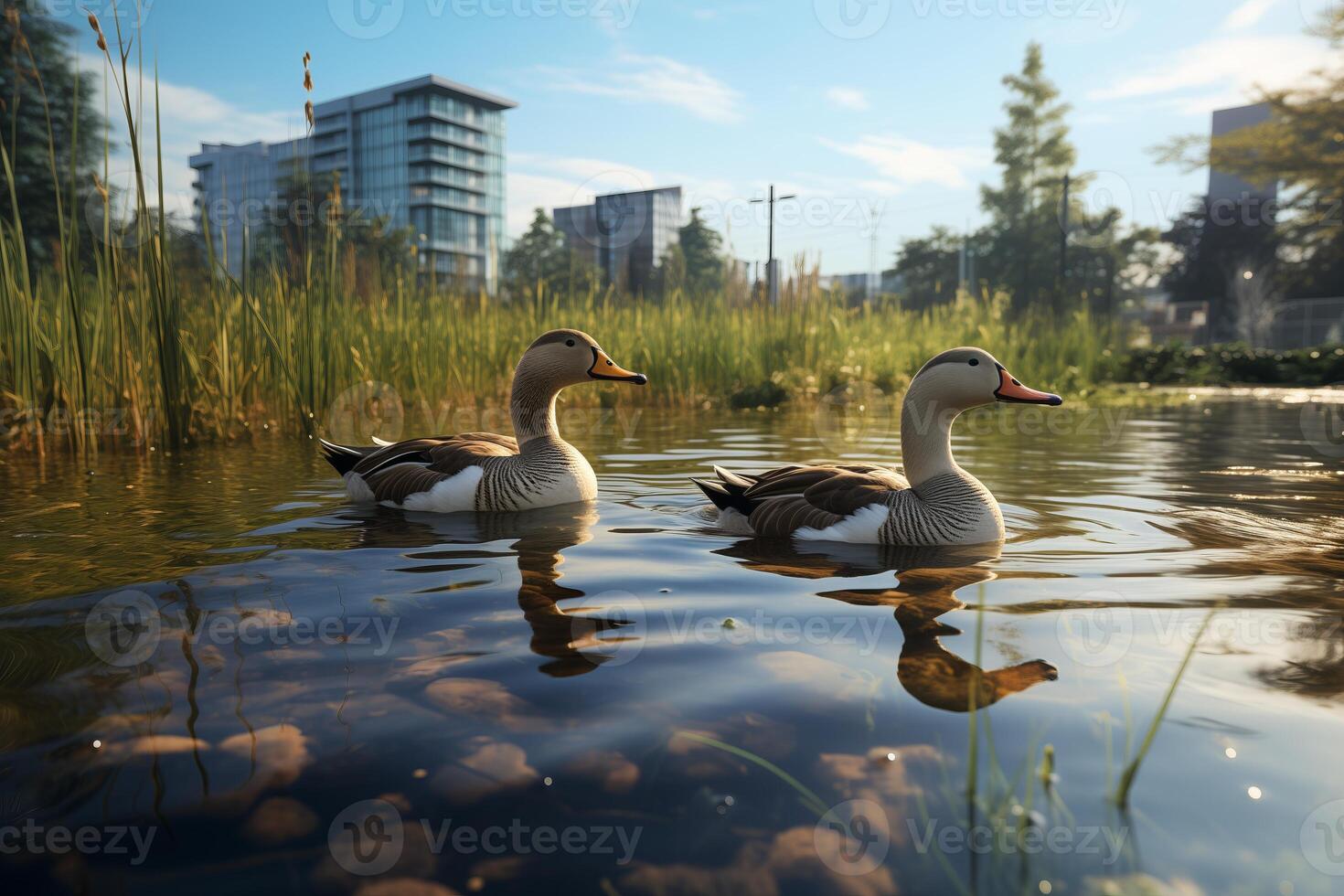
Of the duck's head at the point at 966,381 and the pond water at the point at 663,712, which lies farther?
the duck's head at the point at 966,381

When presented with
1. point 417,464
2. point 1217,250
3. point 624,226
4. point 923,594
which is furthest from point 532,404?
point 624,226

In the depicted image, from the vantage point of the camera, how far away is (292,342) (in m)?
8.55

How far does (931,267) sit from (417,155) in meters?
59.9

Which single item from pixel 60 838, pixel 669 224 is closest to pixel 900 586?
pixel 60 838

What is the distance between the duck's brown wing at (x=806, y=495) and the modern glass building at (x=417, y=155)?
90.4 m

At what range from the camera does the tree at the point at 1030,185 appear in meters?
51.6

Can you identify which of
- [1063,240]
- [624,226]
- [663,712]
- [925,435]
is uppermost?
[624,226]

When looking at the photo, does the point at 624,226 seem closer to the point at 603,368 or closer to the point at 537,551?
the point at 603,368

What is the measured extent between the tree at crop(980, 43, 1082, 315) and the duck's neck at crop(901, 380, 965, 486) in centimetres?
5106

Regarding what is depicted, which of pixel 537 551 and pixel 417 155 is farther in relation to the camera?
pixel 417 155

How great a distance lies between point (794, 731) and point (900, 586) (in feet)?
5.36

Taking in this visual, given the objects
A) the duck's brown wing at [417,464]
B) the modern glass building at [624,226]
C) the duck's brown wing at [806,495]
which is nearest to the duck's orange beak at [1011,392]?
the duck's brown wing at [806,495]

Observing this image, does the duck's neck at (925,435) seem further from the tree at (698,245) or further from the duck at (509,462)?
the tree at (698,245)

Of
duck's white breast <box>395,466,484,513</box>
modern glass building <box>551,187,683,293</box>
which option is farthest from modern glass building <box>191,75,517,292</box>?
duck's white breast <box>395,466,484,513</box>
